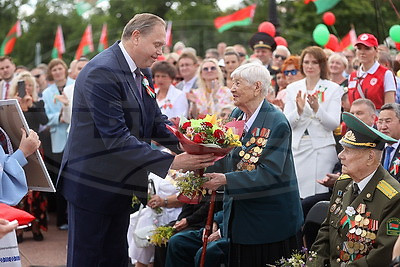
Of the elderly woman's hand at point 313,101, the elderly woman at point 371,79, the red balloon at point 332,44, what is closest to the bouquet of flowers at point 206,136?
the elderly woman's hand at point 313,101

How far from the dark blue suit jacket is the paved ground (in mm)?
3375

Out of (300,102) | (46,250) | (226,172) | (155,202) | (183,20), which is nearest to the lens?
(226,172)

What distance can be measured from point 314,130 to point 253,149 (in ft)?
7.73

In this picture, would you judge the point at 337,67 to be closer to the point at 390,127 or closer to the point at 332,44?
the point at 332,44

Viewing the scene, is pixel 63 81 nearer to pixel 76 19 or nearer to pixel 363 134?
pixel 363 134

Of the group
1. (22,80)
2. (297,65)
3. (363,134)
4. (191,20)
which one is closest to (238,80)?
(363,134)

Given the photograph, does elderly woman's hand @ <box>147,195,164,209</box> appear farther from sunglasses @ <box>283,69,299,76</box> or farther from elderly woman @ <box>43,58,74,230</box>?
elderly woman @ <box>43,58,74,230</box>

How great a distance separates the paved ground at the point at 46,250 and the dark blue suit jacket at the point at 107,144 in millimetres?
3375

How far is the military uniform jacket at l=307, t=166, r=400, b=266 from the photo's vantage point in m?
4.49

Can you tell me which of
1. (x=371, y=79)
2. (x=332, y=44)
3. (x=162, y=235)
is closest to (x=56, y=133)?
(x=162, y=235)

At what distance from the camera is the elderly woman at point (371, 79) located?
7980 mm

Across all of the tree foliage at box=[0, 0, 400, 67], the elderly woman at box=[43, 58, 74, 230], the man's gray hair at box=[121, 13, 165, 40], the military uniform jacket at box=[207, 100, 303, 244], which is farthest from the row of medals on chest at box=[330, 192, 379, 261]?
the tree foliage at box=[0, 0, 400, 67]

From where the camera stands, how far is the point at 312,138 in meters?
7.74

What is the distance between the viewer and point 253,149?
557 centimetres
